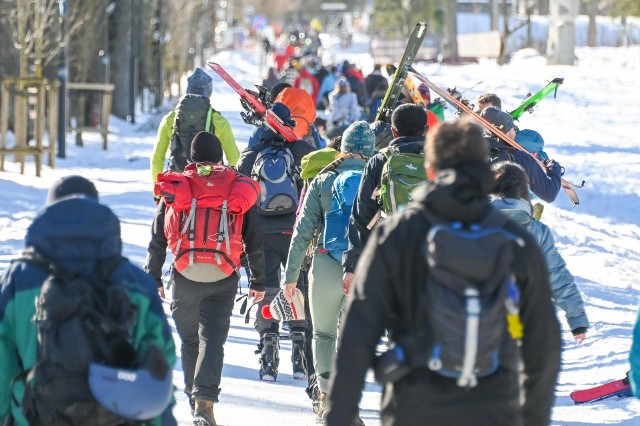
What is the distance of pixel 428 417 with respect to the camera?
13.3 ft

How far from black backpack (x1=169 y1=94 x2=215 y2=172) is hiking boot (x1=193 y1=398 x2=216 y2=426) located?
2885mm

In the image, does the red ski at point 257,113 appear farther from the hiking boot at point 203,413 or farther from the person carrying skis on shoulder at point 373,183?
the hiking boot at point 203,413

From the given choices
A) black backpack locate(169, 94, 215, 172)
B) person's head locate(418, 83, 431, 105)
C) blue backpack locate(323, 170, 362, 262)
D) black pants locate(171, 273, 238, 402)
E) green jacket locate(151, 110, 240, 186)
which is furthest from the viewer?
person's head locate(418, 83, 431, 105)

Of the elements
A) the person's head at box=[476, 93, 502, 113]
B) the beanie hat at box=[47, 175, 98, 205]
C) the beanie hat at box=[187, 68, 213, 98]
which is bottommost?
the beanie hat at box=[47, 175, 98, 205]

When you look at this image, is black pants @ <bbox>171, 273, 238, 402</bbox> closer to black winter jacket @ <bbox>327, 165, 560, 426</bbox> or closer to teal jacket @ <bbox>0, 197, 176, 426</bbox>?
teal jacket @ <bbox>0, 197, 176, 426</bbox>

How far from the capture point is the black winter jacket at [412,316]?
4.04 meters

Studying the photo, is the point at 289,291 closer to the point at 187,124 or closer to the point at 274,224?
the point at 274,224

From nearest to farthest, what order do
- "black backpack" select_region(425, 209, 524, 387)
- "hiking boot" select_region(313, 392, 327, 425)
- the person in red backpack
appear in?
"black backpack" select_region(425, 209, 524, 387)
the person in red backpack
"hiking boot" select_region(313, 392, 327, 425)

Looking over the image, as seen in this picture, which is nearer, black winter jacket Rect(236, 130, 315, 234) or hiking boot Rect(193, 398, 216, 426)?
hiking boot Rect(193, 398, 216, 426)

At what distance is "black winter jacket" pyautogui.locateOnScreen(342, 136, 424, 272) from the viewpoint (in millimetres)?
6922

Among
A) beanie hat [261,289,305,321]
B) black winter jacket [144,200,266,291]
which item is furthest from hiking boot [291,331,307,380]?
black winter jacket [144,200,266,291]

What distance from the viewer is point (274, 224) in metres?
8.75

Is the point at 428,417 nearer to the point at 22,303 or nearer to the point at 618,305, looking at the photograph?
the point at 22,303

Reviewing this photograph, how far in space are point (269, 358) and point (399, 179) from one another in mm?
2309
